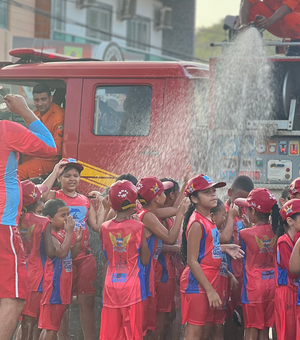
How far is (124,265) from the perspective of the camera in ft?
14.7

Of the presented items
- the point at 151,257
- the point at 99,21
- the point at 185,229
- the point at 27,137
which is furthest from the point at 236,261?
the point at 99,21

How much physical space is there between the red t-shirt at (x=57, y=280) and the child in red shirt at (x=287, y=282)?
5.57ft

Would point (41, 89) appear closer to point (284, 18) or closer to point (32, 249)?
point (32, 249)

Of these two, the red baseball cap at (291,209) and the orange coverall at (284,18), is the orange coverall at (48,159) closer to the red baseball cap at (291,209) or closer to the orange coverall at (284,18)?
the orange coverall at (284,18)

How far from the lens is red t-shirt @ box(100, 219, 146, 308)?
4426 millimetres

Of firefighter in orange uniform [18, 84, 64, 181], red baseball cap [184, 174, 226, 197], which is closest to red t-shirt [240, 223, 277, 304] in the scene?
red baseball cap [184, 174, 226, 197]

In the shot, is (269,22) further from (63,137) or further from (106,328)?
(106,328)

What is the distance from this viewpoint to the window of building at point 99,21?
2478cm

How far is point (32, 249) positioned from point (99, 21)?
21.5 m

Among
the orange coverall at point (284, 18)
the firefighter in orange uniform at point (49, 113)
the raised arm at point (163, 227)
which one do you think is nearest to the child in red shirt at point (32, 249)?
the raised arm at point (163, 227)

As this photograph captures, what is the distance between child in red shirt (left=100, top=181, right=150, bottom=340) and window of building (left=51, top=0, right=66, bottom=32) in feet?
60.6

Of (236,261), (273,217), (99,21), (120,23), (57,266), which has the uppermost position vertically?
(120,23)

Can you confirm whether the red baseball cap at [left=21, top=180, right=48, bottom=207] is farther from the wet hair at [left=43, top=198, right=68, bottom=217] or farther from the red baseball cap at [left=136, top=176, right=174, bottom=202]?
the red baseball cap at [left=136, top=176, right=174, bottom=202]

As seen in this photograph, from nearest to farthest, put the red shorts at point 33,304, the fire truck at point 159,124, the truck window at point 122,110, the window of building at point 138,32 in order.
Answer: the red shorts at point 33,304
the fire truck at point 159,124
the truck window at point 122,110
the window of building at point 138,32
